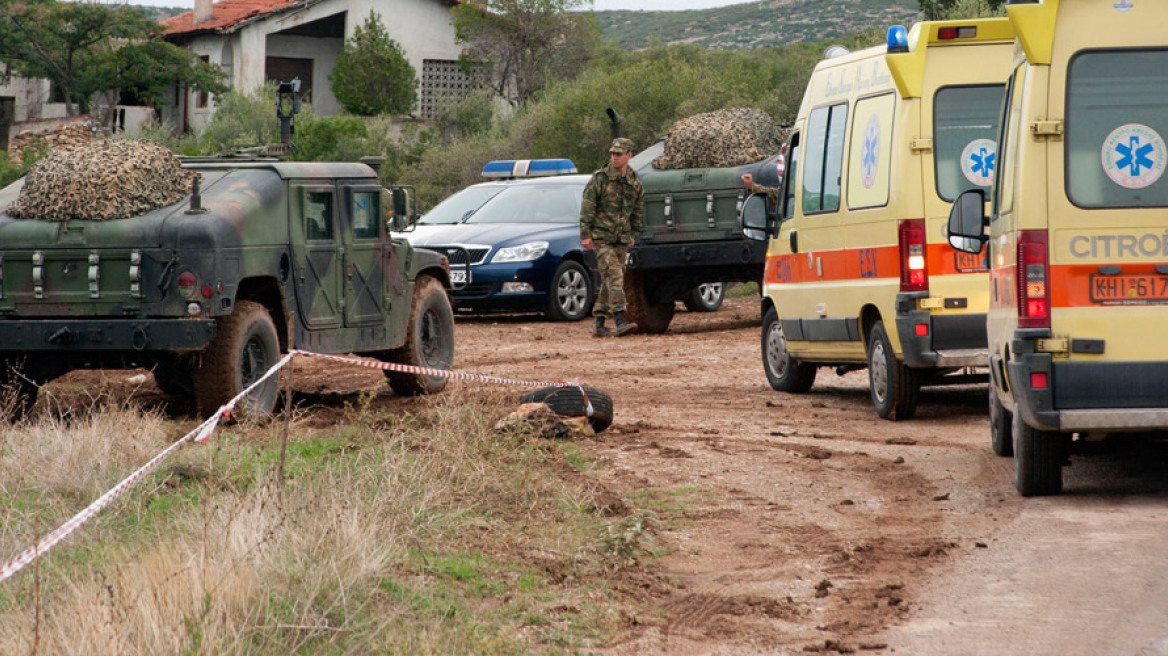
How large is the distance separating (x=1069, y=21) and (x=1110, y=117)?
47 cm

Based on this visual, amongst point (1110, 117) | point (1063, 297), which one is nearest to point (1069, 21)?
point (1110, 117)

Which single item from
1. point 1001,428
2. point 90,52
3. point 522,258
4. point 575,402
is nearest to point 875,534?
point 1001,428

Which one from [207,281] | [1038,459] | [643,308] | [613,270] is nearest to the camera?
[1038,459]

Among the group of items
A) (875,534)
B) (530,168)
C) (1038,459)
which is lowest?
(875,534)

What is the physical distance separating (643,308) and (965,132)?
8.69 meters

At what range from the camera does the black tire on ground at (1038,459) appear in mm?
8109

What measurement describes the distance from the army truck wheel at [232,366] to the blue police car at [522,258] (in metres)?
8.50

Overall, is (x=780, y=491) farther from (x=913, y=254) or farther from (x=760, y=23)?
(x=760, y=23)

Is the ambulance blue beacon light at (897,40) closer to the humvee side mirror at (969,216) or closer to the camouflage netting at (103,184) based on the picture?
the humvee side mirror at (969,216)

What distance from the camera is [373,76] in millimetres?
55250

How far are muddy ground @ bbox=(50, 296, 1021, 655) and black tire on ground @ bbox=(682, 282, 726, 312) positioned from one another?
5898 millimetres

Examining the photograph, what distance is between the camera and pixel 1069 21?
25.5 ft

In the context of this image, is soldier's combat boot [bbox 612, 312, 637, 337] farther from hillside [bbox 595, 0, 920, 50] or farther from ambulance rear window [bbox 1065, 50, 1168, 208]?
Answer: hillside [bbox 595, 0, 920, 50]

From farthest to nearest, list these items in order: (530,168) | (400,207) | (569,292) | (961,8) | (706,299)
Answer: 1. (961,8)
2. (530,168)
3. (706,299)
4. (569,292)
5. (400,207)
